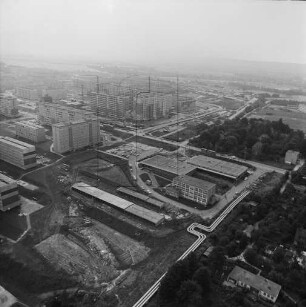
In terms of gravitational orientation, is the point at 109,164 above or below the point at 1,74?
below

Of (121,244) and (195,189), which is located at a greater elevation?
(195,189)

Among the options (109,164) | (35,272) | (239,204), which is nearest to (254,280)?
(239,204)

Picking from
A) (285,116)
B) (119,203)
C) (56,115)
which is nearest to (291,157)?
(119,203)

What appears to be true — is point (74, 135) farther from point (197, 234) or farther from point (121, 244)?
point (197, 234)

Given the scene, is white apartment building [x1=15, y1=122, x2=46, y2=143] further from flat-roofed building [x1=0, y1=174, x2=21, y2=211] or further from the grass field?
the grass field

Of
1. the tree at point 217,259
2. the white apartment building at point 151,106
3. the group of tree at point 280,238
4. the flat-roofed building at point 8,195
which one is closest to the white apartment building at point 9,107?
the white apartment building at point 151,106

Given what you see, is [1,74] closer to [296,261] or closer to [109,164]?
[109,164]

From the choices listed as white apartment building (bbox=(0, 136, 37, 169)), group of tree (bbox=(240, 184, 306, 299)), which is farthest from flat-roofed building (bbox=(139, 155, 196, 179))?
white apartment building (bbox=(0, 136, 37, 169))
